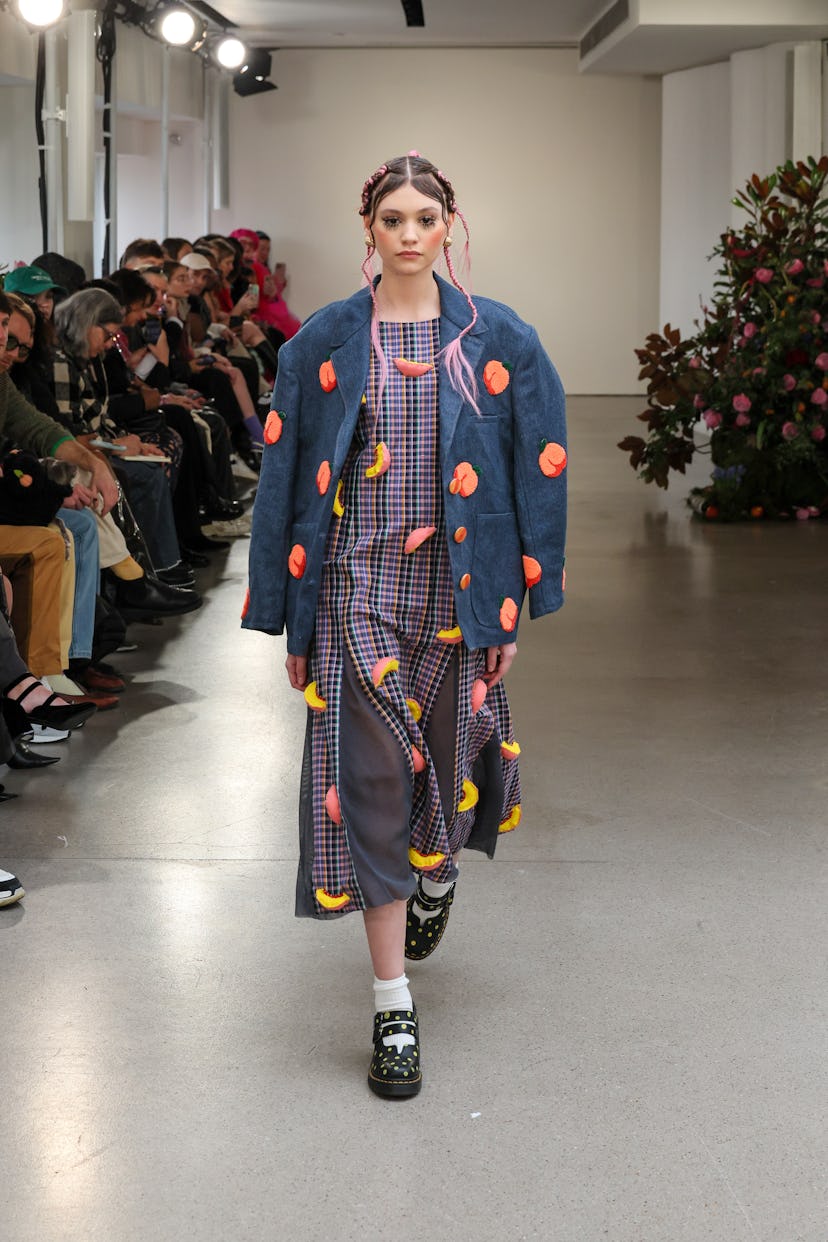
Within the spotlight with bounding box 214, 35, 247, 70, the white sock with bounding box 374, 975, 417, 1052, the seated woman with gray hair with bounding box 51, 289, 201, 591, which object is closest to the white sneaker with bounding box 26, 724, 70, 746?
the seated woman with gray hair with bounding box 51, 289, 201, 591

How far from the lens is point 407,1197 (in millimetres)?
1961

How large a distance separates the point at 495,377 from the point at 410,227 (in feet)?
0.77

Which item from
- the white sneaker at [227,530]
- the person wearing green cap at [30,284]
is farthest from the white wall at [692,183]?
the person wearing green cap at [30,284]

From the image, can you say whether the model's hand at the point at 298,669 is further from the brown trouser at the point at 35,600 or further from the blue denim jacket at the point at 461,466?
the brown trouser at the point at 35,600

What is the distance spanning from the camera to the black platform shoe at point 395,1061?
222 centimetres

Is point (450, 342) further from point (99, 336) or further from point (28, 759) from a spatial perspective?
point (99, 336)

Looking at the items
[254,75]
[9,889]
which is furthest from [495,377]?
[254,75]

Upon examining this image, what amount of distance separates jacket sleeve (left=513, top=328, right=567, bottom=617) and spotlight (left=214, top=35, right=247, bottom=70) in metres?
10.4

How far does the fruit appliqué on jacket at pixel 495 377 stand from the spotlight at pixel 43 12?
5277 mm

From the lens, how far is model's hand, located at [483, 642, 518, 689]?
2.32 meters

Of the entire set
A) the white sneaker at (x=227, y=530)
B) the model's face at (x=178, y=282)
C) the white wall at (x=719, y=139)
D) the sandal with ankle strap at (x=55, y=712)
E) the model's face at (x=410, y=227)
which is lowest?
the sandal with ankle strap at (x=55, y=712)

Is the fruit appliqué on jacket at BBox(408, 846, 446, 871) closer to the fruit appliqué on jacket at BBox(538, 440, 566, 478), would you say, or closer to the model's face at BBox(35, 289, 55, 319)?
the fruit appliqué on jacket at BBox(538, 440, 566, 478)

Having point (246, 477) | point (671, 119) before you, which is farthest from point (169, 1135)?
point (671, 119)

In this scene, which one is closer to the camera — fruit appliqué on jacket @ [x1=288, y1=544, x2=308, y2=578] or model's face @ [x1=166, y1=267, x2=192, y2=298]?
fruit appliqué on jacket @ [x1=288, y1=544, x2=308, y2=578]
